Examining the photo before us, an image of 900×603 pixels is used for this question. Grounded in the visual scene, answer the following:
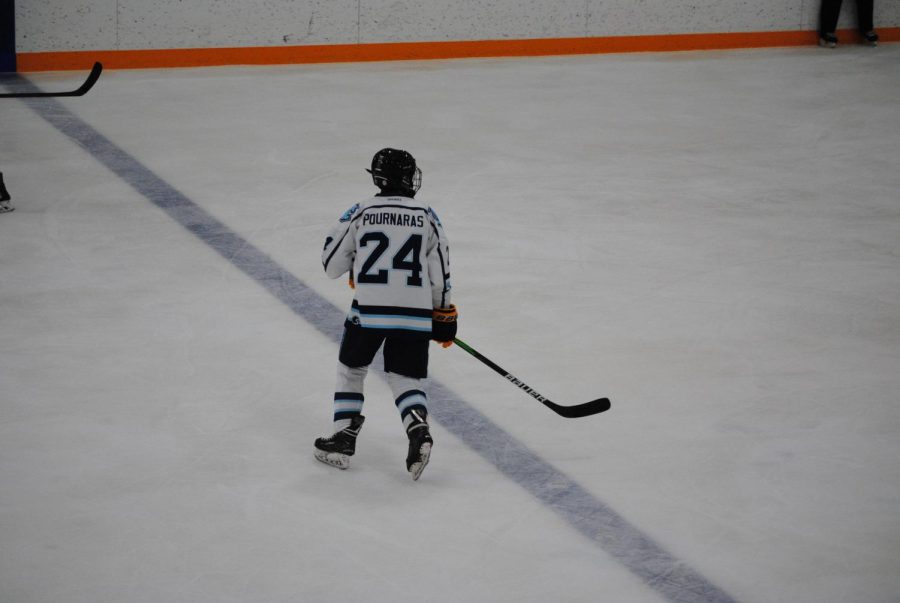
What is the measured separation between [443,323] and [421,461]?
1.23 ft

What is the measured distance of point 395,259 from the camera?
315 centimetres

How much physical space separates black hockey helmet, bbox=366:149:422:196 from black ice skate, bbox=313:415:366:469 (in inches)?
25.1

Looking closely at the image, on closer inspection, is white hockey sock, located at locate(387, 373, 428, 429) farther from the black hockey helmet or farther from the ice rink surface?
the black hockey helmet

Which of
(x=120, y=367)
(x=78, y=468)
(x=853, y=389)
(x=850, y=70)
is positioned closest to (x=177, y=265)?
(x=120, y=367)

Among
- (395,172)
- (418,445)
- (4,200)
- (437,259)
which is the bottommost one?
(418,445)

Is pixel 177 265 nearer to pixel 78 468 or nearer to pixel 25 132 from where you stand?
pixel 78 468

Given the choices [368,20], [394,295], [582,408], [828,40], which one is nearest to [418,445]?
[394,295]

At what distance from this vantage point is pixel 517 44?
9539mm

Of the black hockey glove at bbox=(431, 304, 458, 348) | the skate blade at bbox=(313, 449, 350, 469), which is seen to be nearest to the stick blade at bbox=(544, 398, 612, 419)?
the black hockey glove at bbox=(431, 304, 458, 348)

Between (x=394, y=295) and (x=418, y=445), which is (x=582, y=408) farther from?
(x=394, y=295)

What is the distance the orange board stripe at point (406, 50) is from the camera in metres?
8.34

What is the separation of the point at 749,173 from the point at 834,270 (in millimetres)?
1540

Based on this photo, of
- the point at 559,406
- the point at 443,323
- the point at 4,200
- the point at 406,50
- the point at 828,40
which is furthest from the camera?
the point at 828,40

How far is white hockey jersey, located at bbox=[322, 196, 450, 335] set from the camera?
124 inches
